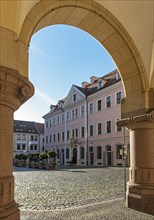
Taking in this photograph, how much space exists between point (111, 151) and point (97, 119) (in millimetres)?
5152

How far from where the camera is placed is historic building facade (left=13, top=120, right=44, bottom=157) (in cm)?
6681

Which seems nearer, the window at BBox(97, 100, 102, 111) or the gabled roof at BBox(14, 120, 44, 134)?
the window at BBox(97, 100, 102, 111)

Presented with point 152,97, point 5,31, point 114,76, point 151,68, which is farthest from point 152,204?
point 114,76

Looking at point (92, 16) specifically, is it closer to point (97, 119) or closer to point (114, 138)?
point (114, 138)

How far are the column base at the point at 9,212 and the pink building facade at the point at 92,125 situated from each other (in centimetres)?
2483

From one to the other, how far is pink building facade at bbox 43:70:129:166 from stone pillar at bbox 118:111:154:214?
21.8 meters

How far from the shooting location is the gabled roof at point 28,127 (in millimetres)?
68938

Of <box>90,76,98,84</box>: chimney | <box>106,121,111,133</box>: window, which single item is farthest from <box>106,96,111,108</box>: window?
<box>90,76,98,84</box>: chimney

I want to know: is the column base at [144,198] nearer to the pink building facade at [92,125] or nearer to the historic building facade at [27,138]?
the pink building facade at [92,125]

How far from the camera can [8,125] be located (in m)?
3.93

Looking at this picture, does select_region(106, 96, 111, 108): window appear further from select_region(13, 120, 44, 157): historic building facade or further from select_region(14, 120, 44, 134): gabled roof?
select_region(14, 120, 44, 134): gabled roof

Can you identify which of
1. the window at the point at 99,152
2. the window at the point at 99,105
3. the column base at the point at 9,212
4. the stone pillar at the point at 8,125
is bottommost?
the window at the point at 99,152

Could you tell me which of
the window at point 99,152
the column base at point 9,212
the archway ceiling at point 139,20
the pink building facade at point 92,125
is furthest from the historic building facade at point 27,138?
the column base at point 9,212

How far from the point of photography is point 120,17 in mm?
6301
